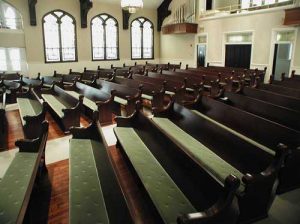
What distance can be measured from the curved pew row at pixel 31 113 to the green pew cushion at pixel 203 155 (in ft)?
6.45

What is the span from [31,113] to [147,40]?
361 inches

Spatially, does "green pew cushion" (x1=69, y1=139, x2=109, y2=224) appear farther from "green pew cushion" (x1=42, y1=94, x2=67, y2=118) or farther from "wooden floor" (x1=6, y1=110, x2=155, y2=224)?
"green pew cushion" (x1=42, y1=94, x2=67, y2=118)

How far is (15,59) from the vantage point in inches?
368

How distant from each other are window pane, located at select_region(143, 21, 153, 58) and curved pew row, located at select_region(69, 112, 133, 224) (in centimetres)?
1036

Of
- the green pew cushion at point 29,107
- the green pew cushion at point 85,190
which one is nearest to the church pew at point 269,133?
the green pew cushion at point 85,190

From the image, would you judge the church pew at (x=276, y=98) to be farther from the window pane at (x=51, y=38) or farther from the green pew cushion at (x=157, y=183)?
the window pane at (x=51, y=38)

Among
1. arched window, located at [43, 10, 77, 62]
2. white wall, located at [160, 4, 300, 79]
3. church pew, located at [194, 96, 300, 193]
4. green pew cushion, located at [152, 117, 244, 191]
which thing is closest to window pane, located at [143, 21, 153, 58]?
white wall, located at [160, 4, 300, 79]

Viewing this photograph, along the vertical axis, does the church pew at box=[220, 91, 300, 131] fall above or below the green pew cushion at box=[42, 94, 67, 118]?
above

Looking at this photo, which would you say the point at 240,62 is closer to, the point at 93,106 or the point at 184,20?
the point at 184,20

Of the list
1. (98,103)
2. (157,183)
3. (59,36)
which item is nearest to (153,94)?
(98,103)

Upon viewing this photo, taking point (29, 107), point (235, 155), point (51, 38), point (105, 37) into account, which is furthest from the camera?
point (105, 37)

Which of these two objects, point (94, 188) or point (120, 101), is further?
point (120, 101)

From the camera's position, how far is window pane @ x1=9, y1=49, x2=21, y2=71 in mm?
9188

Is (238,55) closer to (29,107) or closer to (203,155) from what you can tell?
(29,107)
